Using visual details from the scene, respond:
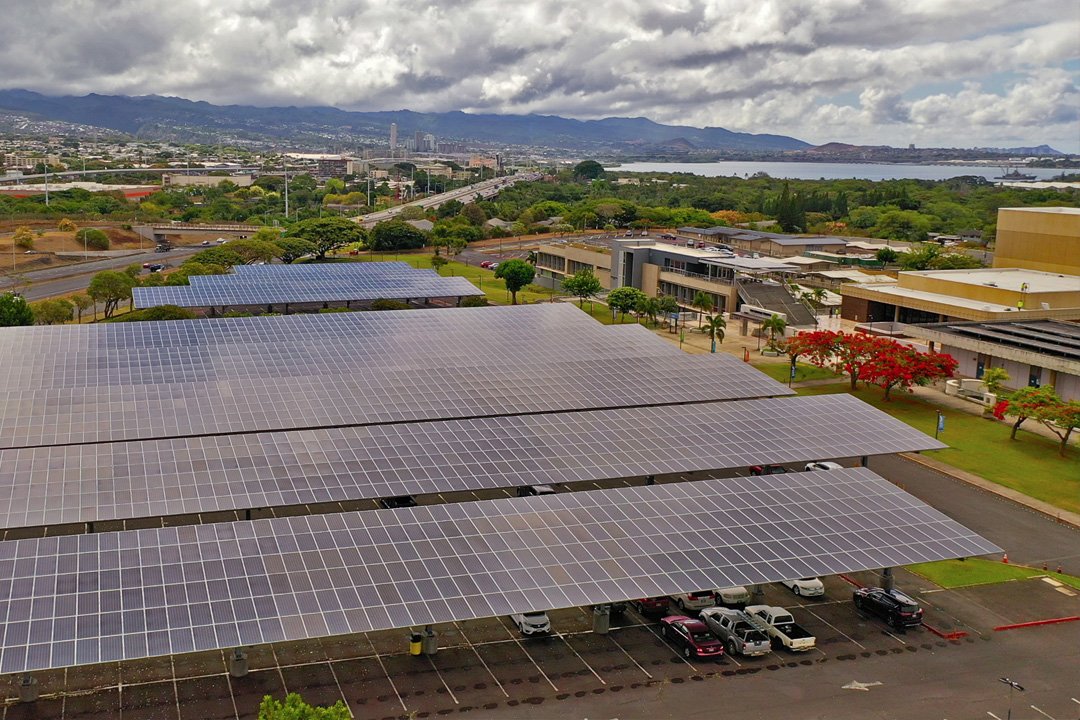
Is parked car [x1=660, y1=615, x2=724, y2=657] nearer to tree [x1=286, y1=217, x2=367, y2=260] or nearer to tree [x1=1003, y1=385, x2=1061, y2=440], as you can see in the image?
tree [x1=1003, y1=385, x2=1061, y2=440]

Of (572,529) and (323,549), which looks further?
(572,529)

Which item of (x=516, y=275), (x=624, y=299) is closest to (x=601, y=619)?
(x=624, y=299)

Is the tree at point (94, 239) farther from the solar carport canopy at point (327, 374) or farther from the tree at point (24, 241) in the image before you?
the solar carport canopy at point (327, 374)

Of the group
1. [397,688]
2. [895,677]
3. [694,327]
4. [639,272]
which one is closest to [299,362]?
[397,688]

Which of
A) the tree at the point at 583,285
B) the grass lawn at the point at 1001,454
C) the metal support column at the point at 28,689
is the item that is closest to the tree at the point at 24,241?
the tree at the point at 583,285

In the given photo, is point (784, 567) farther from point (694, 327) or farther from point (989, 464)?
point (694, 327)

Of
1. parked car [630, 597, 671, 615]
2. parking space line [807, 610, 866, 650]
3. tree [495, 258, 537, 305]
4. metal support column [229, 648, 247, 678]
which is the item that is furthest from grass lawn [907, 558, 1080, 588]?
tree [495, 258, 537, 305]
